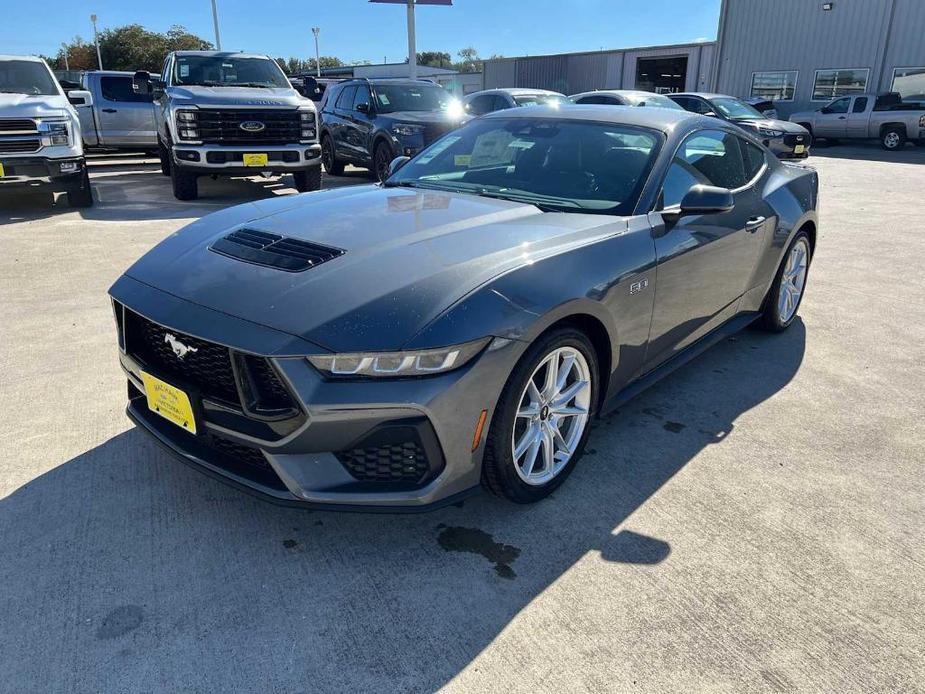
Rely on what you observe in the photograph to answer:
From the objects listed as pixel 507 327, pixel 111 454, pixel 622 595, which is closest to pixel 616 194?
pixel 507 327

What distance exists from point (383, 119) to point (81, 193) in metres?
4.46

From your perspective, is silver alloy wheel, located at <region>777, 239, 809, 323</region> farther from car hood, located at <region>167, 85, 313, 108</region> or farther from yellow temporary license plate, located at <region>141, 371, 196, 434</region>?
car hood, located at <region>167, 85, 313, 108</region>

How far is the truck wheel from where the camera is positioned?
9.65 m

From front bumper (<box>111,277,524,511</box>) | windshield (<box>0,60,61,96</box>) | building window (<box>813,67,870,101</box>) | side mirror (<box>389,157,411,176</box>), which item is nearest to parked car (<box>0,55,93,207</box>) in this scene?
windshield (<box>0,60,61,96</box>)

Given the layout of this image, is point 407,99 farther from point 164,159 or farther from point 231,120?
point 164,159

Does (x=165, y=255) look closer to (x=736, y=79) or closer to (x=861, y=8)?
(x=861, y=8)

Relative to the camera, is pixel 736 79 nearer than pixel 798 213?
No

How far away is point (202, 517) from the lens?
2.72 meters

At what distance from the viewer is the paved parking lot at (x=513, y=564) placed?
206 centimetres

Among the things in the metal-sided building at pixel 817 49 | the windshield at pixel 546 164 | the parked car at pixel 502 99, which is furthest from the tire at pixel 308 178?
the metal-sided building at pixel 817 49

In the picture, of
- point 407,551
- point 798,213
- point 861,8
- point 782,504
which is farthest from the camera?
point 861,8

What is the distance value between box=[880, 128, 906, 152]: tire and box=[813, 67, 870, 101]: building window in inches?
227

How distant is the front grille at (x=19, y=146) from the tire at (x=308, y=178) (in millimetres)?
3191

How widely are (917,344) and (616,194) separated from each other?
293cm
